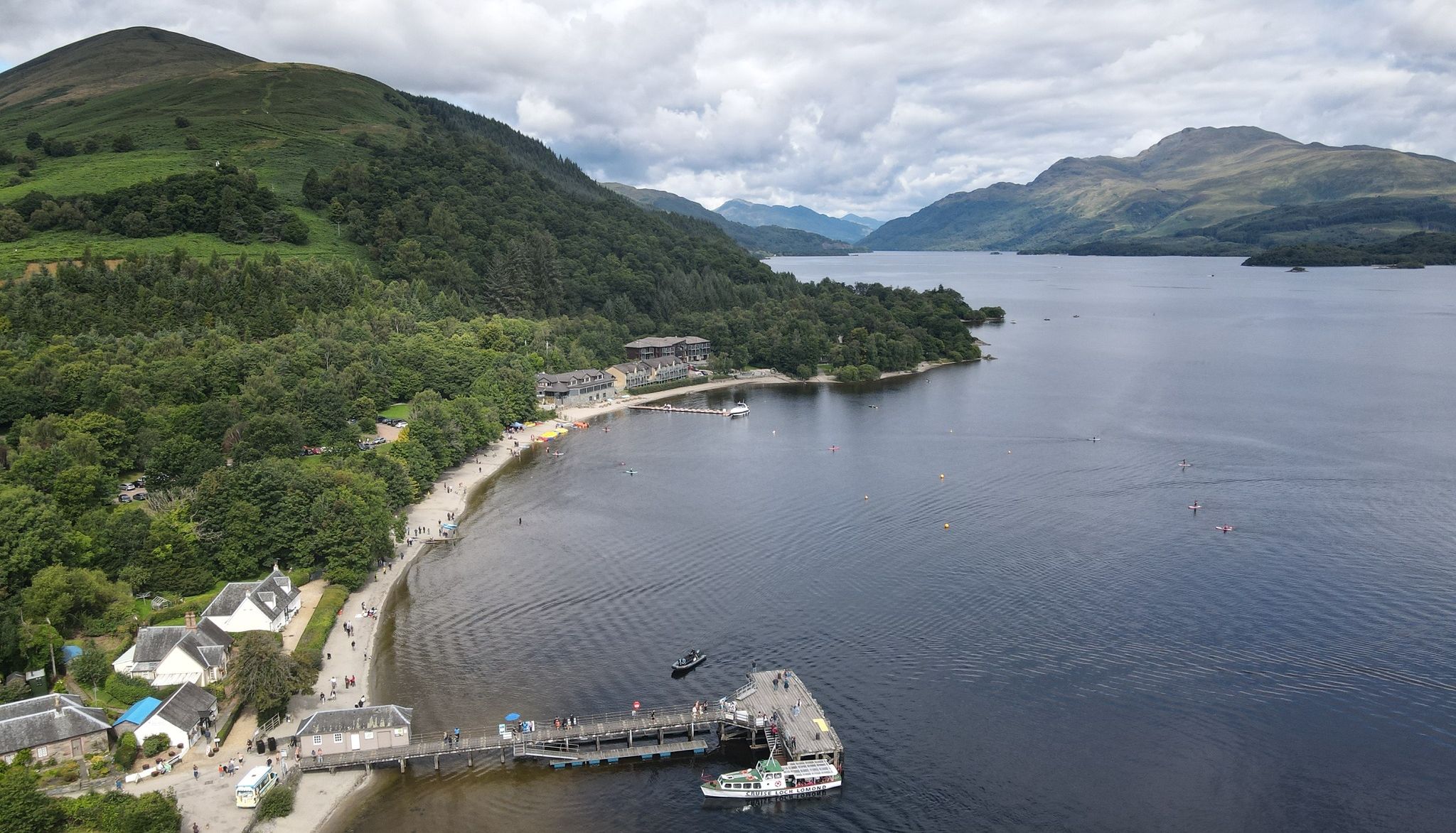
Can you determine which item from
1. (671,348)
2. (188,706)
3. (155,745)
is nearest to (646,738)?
(188,706)

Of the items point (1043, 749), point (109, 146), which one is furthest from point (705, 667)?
point (109, 146)

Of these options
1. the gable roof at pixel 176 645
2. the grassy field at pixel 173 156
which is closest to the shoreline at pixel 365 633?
the gable roof at pixel 176 645

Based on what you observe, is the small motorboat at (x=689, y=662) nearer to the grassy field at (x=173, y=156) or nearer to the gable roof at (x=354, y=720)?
the gable roof at (x=354, y=720)

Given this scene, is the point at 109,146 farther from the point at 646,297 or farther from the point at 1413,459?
the point at 1413,459

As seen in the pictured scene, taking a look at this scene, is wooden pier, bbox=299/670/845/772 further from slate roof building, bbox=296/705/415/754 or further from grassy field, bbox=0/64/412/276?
grassy field, bbox=0/64/412/276

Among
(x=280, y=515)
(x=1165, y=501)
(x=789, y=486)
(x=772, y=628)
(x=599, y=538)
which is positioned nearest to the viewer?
(x=772, y=628)

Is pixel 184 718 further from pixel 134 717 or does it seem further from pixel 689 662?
pixel 689 662
